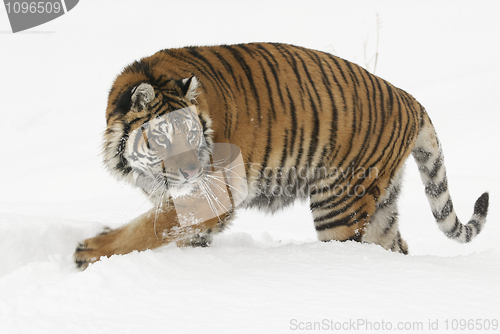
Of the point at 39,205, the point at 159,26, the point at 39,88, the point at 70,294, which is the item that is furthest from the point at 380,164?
the point at 159,26

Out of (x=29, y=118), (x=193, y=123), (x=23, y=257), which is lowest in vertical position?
(x=29, y=118)

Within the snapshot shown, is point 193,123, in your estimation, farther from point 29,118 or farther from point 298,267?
point 29,118

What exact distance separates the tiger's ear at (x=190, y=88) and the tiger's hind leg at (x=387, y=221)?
1.28m

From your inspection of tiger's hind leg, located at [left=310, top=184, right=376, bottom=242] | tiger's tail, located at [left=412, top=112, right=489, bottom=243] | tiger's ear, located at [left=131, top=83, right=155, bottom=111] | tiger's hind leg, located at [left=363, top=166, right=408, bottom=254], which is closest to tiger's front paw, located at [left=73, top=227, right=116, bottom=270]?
tiger's ear, located at [left=131, top=83, right=155, bottom=111]

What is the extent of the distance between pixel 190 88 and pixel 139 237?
29.9 inches

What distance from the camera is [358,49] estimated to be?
12867 millimetres

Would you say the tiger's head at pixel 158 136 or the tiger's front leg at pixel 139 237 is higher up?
the tiger's head at pixel 158 136

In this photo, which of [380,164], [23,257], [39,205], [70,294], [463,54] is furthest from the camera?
[463,54]

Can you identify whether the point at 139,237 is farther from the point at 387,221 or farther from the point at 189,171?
the point at 387,221

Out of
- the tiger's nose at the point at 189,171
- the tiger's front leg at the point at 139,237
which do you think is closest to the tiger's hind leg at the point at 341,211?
the tiger's front leg at the point at 139,237

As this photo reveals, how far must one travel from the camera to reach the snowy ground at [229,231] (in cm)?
136

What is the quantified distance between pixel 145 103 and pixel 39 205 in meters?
3.04

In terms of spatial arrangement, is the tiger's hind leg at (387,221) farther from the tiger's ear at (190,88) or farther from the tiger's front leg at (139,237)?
the tiger's ear at (190,88)

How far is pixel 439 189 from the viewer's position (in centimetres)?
282
